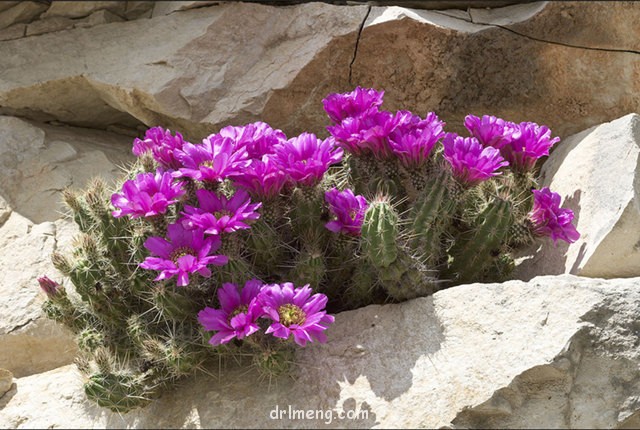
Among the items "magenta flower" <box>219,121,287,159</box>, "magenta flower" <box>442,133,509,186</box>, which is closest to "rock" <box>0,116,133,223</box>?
"magenta flower" <box>219,121,287,159</box>

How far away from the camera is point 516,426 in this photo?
8.59 ft

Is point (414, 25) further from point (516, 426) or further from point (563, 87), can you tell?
point (516, 426)

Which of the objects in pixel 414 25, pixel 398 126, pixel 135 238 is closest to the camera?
pixel 135 238

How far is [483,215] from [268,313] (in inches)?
40.6

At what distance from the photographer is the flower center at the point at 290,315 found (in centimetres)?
261

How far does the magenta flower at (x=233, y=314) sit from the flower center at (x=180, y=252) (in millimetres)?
168

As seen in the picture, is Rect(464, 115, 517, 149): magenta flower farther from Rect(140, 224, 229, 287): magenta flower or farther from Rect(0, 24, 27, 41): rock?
Rect(0, 24, 27, 41): rock

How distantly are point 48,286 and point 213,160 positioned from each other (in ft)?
2.65

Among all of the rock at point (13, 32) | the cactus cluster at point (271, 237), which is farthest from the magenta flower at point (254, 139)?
the rock at point (13, 32)

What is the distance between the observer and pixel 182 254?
272cm

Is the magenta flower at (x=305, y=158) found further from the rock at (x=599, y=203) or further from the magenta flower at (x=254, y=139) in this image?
the rock at (x=599, y=203)

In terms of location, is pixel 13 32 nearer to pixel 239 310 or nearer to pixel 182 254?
pixel 182 254

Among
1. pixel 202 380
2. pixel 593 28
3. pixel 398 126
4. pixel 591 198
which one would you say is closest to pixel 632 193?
pixel 591 198

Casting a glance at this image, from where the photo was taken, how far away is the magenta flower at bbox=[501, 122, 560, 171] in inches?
133
